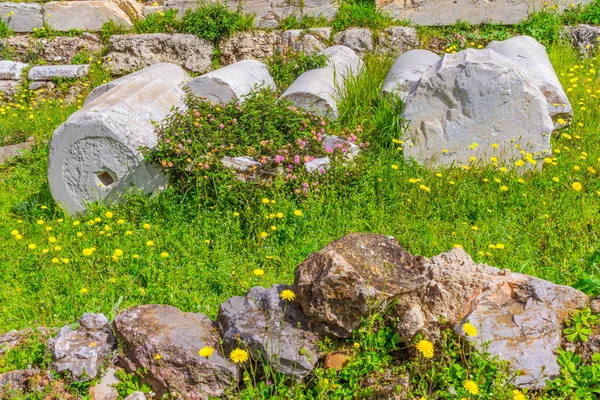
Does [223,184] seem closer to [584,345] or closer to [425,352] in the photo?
[425,352]

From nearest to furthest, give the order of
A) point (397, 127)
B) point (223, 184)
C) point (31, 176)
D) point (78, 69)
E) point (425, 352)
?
point (425, 352), point (223, 184), point (397, 127), point (31, 176), point (78, 69)

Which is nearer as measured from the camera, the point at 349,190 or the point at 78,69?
the point at 349,190

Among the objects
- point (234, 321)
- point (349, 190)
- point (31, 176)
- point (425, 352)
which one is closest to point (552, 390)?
point (425, 352)

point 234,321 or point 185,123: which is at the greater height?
point 185,123

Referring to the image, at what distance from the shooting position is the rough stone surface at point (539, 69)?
528 cm

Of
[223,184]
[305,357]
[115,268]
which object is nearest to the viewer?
[305,357]

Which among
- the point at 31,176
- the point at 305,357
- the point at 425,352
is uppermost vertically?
the point at 425,352

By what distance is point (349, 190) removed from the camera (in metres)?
4.48

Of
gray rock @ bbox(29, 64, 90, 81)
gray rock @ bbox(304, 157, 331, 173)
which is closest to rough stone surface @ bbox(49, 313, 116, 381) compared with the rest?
gray rock @ bbox(304, 157, 331, 173)

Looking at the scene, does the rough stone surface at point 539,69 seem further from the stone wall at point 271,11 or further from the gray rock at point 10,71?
the gray rock at point 10,71

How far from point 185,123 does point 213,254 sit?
1437 millimetres

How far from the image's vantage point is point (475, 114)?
16.0ft

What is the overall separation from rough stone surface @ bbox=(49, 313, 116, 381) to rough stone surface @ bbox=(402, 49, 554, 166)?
318 centimetres

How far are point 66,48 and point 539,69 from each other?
6640 mm
